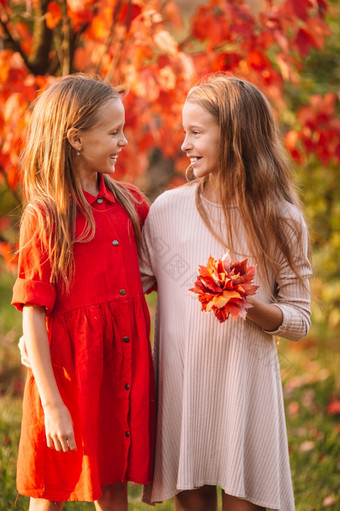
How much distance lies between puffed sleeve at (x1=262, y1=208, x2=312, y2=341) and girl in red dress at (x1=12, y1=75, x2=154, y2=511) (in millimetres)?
479

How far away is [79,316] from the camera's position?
217 centimetres

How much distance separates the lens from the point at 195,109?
2230mm

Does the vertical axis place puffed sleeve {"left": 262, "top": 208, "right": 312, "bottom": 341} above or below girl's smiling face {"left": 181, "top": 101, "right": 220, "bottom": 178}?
below

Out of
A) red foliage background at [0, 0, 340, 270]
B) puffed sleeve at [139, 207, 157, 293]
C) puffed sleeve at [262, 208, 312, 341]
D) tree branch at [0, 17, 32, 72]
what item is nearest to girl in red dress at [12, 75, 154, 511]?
puffed sleeve at [139, 207, 157, 293]

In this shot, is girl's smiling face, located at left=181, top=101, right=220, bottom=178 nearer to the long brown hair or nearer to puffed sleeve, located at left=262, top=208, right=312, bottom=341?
the long brown hair

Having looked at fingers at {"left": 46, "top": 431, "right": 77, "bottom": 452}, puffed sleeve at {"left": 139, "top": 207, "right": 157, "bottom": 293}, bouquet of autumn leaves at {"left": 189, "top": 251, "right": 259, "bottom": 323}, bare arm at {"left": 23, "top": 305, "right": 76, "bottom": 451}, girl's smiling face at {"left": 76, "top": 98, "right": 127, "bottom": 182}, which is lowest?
fingers at {"left": 46, "top": 431, "right": 77, "bottom": 452}

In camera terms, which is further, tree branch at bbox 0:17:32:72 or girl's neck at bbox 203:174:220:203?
tree branch at bbox 0:17:32:72

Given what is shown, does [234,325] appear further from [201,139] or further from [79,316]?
[201,139]

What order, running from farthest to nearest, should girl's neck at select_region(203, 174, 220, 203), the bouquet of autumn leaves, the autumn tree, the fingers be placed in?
the autumn tree → girl's neck at select_region(203, 174, 220, 203) → the fingers → the bouquet of autumn leaves

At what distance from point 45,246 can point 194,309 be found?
0.54 meters

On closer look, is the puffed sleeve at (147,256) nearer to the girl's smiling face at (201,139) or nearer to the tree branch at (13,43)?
the girl's smiling face at (201,139)

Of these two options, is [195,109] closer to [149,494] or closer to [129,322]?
[129,322]

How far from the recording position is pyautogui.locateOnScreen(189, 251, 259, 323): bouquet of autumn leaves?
1.90 m

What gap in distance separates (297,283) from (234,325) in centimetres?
25
